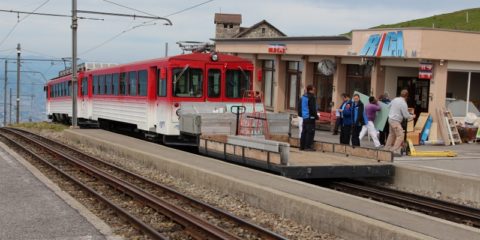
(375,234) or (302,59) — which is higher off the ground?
(302,59)

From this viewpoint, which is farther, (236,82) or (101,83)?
(101,83)

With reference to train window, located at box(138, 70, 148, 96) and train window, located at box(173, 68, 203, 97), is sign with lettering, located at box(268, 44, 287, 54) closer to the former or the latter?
train window, located at box(138, 70, 148, 96)

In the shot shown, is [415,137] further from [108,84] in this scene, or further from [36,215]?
[36,215]

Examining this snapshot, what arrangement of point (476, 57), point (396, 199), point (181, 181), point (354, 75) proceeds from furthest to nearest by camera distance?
point (354, 75) < point (476, 57) < point (181, 181) < point (396, 199)

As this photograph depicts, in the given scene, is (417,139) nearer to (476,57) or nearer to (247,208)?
(476,57)

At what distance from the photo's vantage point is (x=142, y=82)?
1886 cm

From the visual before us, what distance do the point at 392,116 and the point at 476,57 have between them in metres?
7.63

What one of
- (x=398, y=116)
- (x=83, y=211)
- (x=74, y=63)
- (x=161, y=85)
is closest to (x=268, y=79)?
(x=74, y=63)

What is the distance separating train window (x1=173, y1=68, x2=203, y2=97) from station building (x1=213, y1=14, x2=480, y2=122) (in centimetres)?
178

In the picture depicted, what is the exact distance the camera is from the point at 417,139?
1991cm

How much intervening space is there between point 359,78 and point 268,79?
7.99 m

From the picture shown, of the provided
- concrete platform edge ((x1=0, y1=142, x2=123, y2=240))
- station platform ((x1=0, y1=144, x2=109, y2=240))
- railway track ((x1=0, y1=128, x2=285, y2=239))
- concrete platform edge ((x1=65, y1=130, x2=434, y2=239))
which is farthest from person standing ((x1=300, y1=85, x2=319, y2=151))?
station platform ((x1=0, y1=144, x2=109, y2=240))

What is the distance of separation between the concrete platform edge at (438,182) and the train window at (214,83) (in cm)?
637

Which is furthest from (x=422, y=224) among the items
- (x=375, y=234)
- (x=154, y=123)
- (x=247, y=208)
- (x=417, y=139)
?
(x=417, y=139)
